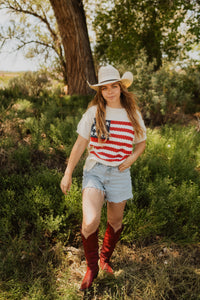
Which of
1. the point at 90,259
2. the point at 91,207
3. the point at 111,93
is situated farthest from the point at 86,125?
the point at 90,259

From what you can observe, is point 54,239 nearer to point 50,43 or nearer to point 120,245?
point 120,245

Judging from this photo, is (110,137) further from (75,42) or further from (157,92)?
(75,42)

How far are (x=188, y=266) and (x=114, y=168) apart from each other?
1.42m

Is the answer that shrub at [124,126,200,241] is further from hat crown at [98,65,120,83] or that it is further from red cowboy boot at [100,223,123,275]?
hat crown at [98,65,120,83]

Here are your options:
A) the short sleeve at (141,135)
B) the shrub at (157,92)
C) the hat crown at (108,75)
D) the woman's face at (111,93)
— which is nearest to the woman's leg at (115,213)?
the short sleeve at (141,135)

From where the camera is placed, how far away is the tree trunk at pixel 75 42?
595 cm

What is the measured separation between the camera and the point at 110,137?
1.81 metres

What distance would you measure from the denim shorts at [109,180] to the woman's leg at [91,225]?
90mm

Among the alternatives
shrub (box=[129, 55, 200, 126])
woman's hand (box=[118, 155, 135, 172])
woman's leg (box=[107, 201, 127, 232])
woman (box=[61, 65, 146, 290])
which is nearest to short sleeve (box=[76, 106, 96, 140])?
woman (box=[61, 65, 146, 290])

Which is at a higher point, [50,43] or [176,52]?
[50,43]

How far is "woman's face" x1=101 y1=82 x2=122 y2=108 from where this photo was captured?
71.6 inches

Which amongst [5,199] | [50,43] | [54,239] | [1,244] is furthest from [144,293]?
[50,43]

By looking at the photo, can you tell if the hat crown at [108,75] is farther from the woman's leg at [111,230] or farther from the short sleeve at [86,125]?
the woman's leg at [111,230]

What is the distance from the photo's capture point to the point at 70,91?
273 inches
